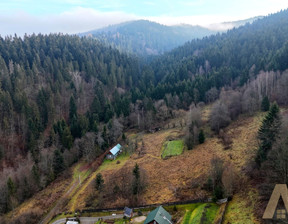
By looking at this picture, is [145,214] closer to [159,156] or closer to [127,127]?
[159,156]

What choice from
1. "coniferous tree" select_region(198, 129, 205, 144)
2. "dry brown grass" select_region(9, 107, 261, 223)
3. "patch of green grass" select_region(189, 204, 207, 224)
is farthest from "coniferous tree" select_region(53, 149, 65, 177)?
"patch of green grass" select_region(189, 204, 207, 224)

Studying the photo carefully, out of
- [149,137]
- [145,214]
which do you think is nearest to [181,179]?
[145,214]

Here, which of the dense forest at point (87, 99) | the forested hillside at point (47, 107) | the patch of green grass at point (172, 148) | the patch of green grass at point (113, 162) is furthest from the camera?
the dense forest at point (87, 99)

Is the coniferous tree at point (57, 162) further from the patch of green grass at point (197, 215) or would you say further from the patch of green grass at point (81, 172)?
the patch of green grass at point (197, 215)

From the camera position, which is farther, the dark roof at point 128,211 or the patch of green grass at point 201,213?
the dark roof at point 128,211

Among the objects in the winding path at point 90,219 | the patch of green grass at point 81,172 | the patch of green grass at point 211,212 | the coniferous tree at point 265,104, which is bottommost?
the patch of green grass at point 81,172

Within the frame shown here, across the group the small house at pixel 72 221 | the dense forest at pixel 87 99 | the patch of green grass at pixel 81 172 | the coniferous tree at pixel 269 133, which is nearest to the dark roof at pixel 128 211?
the small house at pixel 72 221

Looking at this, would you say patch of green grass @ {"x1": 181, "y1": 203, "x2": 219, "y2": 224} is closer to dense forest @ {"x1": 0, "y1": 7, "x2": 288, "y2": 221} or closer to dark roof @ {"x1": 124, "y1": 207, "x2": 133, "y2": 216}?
dark roof @ {"x1": 124, "y1": 207, "x2": 133, "y2": 216}
